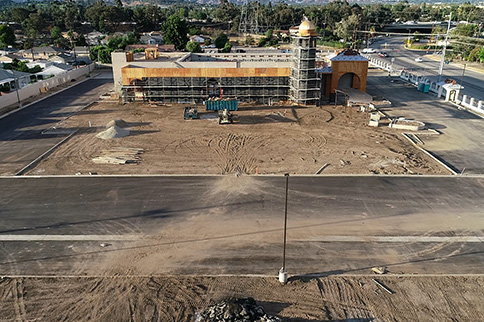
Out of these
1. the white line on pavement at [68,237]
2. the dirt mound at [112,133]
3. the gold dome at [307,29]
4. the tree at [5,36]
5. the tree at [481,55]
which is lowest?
the white line on pavement at [68,237]

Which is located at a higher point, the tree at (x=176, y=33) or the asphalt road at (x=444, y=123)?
the tree at (x=176, y=33)

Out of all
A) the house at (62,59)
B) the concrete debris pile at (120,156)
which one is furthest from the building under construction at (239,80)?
the house at (62,59)

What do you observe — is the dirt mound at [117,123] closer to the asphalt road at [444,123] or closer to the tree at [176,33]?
the asphalt road at [444,123]

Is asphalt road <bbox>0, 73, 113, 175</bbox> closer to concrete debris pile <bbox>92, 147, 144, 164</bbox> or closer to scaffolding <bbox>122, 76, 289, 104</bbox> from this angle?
concrete debris pile <bbox>92, 147, 144, 164</bbox>

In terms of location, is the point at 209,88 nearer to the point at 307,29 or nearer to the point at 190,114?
the point at 190,114

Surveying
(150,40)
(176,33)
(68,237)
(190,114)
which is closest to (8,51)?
(150,40)

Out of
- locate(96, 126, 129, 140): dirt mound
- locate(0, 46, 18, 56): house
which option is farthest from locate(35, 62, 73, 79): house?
locate(96, 126, 129, 140): dirt mound

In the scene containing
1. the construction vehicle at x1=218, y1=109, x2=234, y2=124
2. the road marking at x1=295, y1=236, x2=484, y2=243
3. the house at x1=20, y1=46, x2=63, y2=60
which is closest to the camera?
the road marking at x1=295, y1=236, x2=484, y2=243
